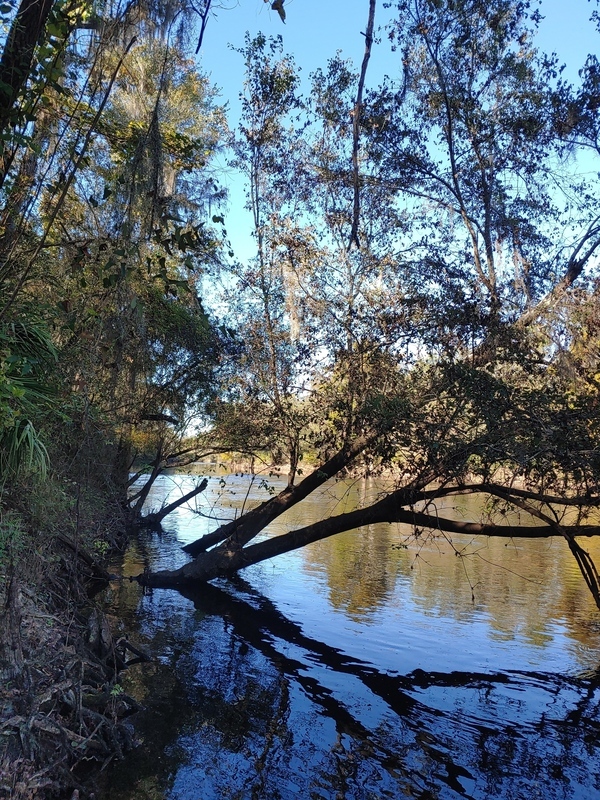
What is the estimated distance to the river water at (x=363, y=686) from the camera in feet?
19.2

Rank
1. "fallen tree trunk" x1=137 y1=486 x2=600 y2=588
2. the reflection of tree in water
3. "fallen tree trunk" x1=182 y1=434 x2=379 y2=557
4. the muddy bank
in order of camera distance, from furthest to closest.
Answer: "fallen tree trunk" x1=182 y1=434 x2=379 y2=557 < "fallen tree trunk" x1=137 y1=486 x2=600 y2=588 < the reflection of tree in water < the muddy bank

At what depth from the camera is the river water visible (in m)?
5.86

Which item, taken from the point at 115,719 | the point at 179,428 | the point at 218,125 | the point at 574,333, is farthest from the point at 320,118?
the point at 115,719

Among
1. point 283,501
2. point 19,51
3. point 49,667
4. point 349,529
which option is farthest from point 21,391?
point 349,529

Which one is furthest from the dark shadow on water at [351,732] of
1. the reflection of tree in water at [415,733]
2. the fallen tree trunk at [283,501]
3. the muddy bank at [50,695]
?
the fallen tree trunk at [283,501]

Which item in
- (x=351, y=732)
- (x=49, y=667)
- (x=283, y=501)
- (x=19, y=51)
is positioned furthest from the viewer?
(x=283, y=501)

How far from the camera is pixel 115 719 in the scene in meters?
5.85

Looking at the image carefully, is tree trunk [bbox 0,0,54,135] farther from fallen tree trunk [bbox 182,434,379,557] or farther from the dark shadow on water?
fallen tree trunk [bbox 182,434,379,557]

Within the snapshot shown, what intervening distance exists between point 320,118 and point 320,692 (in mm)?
9045

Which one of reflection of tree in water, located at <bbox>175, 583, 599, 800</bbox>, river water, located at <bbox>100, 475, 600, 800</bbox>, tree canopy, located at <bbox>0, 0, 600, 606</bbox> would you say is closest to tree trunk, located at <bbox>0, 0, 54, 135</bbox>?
→ tree canopy, located at <bbox>0, 0, 600, 606</bbox>

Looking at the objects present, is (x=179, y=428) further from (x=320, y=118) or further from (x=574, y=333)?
(x=574, y=333)

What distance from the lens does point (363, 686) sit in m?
8.39

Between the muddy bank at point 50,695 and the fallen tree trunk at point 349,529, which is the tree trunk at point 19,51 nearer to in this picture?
the muddy bank at point 50,695

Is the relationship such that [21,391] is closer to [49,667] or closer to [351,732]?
[49,667]
